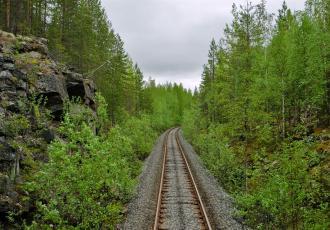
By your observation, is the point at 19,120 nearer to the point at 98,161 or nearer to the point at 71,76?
the point at 98,161

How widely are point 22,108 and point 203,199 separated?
987cm

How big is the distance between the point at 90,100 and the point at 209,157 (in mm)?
10343

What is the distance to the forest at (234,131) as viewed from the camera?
10.0 meters

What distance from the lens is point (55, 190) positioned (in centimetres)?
970

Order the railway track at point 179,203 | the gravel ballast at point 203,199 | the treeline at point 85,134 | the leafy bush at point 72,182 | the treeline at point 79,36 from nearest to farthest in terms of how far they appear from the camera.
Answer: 1. the leafy bush at point 72,182
2. the treeline at point 85,134
3. the railway track at point 179,203
4. the gravel ballast at point 203,199
5. the treeline at point 79,36

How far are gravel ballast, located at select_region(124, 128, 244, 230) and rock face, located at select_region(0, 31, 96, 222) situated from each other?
4661mm

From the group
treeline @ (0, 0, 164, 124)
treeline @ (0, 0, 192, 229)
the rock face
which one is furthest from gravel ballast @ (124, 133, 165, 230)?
treeline @ (0, 0, 164, 124)

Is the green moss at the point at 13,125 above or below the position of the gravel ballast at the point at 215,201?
above

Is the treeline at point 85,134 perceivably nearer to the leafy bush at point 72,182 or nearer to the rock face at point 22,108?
the leafy bush at point 72,182

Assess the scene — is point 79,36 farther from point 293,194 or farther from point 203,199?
point 293,194

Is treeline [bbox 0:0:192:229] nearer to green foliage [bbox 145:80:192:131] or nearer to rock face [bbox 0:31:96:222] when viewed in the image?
rock face [bbox 0:31:96:222]

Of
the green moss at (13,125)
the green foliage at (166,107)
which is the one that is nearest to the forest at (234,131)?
the green moss at (13,125)

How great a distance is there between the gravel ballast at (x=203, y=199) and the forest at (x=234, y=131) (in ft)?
1.74

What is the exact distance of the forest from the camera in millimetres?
10031
